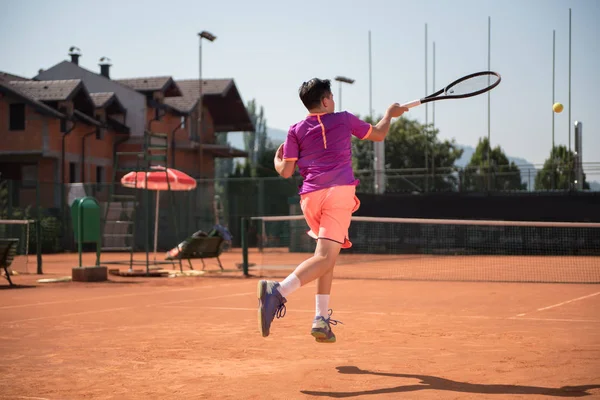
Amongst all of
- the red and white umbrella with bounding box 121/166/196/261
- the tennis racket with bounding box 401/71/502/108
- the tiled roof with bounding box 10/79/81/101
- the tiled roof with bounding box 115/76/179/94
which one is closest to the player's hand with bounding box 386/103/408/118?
the tennis racket with bounding box 401/71/502/108

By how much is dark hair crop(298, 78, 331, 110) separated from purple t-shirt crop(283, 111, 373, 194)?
0.09 m

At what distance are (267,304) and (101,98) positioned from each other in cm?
3825

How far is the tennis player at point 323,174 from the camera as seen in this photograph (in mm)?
5359

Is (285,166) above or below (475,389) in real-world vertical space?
above

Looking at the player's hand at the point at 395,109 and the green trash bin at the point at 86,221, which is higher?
the player's hand at the point at 395,109

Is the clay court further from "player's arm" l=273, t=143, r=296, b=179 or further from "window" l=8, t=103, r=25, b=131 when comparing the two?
"window" l=8, t=103, r=25, b=131

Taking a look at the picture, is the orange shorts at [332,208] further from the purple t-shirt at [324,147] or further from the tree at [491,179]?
the tree at [491,179]

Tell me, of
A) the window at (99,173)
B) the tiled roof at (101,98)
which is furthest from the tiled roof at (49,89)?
the window at (99,173)

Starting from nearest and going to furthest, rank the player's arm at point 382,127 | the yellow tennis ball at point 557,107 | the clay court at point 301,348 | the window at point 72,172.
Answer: the clay court at point 301,348 < the player's arm at point 382,127 < the yellow tennis ball at point 557,107 < the window at point 72,172

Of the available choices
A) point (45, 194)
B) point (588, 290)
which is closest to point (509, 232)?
point (588, 290)

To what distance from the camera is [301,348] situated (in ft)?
20.2

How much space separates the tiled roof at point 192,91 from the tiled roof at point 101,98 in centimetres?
582

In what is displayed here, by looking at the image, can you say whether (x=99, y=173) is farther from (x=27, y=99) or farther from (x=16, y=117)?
(x=27, y=99)

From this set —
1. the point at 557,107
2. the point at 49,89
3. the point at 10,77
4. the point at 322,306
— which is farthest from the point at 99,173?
the point at 322,306
